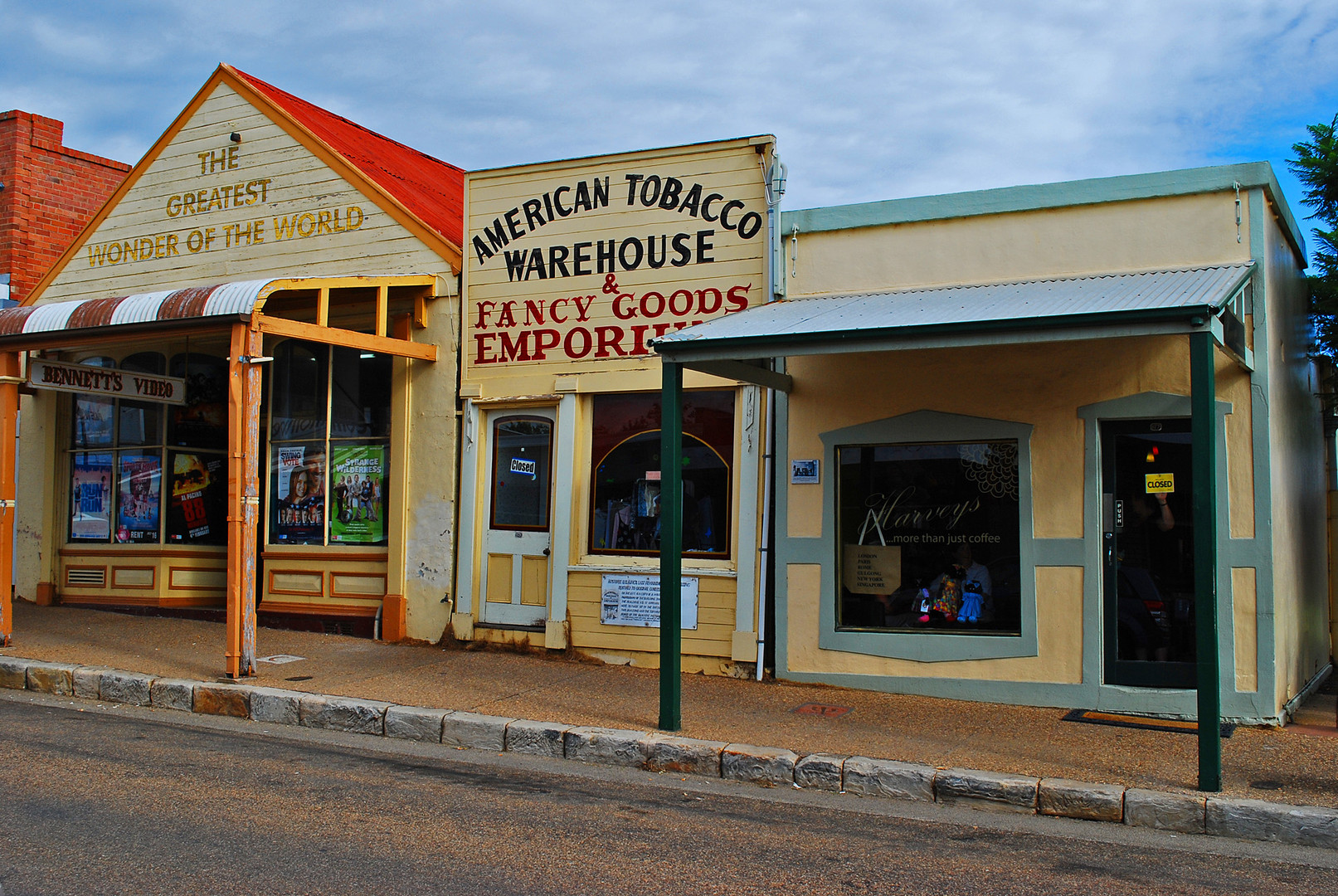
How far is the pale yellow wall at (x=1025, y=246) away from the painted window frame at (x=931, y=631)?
1150 millimetres

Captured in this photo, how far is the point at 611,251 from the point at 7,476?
5945 mm

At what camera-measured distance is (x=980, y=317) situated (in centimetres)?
668

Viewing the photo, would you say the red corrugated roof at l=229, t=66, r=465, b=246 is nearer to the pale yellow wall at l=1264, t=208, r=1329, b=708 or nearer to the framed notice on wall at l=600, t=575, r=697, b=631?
the framed notice on wall at l=600, t=575, r=697, b=631

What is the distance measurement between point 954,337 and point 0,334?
28.1 feet

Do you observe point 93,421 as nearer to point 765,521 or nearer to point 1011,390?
point 765,521

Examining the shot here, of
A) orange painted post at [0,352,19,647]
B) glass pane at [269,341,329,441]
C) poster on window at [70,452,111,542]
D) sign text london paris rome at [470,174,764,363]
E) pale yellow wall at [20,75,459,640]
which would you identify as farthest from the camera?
poster on window at [70,452,111,542]

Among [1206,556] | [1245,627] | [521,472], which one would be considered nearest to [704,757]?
[1206,556]

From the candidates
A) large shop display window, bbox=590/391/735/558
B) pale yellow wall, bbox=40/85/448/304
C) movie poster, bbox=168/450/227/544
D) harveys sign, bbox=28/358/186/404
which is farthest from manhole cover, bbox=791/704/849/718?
harveys sign, bbox=28/358/186/404

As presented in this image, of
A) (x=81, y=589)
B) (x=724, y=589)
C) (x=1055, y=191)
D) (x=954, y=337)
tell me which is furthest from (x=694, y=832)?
(x=81, y=589)

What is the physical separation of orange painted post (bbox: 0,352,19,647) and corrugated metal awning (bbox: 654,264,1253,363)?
6.57m

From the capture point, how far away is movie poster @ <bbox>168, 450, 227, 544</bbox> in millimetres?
12320

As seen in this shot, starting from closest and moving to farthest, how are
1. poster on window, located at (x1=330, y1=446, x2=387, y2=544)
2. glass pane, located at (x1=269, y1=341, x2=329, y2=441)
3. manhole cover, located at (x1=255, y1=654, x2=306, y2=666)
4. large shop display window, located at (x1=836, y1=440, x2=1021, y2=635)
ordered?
large shop display window, located at (x1=836, y1=440, x2=1021, y2=635) → manhole cover, located at (x1=255, y1=654, x2=306, y2=666) → poster on window, located at (x1=330, y1=446, x2=387, y2=544) → glass pane, located at (x1=269, y1=341, x2=329, y2=441)

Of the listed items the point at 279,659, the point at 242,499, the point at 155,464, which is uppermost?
the point at 155,464

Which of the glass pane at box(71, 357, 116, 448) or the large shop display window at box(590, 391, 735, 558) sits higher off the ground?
the glass pane at box(71, 357, 116, 448)
